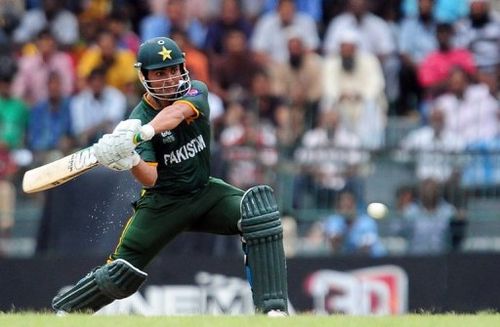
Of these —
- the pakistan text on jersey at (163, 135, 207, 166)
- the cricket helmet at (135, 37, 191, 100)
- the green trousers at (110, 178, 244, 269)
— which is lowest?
the green trousers at (110, 178, 244, 269)

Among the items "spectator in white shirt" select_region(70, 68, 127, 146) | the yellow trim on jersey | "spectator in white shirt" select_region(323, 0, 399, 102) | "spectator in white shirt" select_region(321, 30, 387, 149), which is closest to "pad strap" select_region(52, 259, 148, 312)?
the yellow trim on jersey

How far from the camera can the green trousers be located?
8797 millimetres

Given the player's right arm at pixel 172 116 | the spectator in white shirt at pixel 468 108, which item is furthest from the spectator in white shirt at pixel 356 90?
the player's right arm at pixel 172 116

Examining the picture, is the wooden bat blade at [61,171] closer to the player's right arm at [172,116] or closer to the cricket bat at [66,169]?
the cricket bat at [66,169]

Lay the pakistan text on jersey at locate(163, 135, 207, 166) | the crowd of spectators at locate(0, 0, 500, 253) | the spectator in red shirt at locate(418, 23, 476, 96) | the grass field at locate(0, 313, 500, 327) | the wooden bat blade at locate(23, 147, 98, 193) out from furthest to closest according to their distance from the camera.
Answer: the spectator in red shirt at locate(418, 23, 476, 96), the crowd of spectators at locate(0, 0, 500, 253), the pakistan text on jersey at locate(163, 135, 207, 166), the wooden bat blade at locate(23, 147, 98, 193), the grass field at locate(0, 313, 500, 327)

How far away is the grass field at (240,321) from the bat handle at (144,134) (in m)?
1.14

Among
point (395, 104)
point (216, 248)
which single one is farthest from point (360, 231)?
point (395, 104)

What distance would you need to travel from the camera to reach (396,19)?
15992 mm

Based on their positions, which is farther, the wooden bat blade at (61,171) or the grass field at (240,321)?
the wooden bat blade at (61,171)

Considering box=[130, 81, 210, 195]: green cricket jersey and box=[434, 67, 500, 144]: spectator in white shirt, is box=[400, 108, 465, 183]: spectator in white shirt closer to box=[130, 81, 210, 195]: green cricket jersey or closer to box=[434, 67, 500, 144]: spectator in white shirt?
box=[434, 67, 500, 144]: spectator in white shirt

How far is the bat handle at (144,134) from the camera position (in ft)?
26.9

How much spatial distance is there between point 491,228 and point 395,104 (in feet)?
7.99

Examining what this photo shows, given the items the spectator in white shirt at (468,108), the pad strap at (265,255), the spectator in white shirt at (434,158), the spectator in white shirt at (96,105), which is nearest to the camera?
the pad strap at (265,255)

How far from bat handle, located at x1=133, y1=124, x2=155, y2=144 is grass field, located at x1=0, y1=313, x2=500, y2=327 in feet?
3.75
